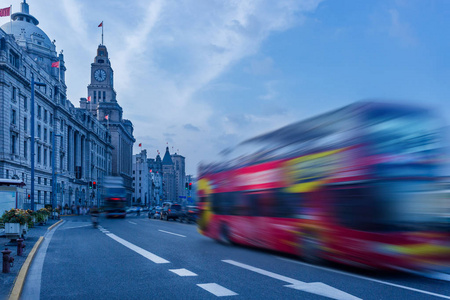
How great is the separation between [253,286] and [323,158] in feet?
10.5

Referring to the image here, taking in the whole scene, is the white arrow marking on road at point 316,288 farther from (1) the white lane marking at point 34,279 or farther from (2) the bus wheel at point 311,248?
(1) the white lane marking at point 34,279

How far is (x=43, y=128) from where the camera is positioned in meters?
60.8

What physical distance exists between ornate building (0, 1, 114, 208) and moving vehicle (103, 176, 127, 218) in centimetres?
730

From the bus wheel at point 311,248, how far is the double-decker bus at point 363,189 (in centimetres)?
3

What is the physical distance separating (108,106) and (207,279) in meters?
124

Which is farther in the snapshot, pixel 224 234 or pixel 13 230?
pixel 13 230

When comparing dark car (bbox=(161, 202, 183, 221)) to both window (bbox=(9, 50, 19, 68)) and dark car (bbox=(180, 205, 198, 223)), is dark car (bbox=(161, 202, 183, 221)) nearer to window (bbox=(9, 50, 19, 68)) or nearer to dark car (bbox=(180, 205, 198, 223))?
dark car (bbox=(180, 205, 198, 223))

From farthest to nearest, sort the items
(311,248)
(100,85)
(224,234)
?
(100,85)
(224,234)
(311,248)

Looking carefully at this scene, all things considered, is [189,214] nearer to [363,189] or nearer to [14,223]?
[14,223]

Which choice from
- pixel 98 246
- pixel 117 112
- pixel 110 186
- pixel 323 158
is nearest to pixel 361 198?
pixel 323 158

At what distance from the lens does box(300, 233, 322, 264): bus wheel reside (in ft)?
31.0

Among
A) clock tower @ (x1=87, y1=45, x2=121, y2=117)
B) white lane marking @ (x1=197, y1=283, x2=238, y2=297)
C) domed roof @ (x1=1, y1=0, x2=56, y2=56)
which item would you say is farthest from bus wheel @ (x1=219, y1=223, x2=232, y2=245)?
clock tower @ (x1=87, y1=45, x2=121, y2=117)

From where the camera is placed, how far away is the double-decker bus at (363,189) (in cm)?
753

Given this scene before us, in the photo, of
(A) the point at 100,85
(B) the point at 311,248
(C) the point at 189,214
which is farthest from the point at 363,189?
(A) the point at 100,85
